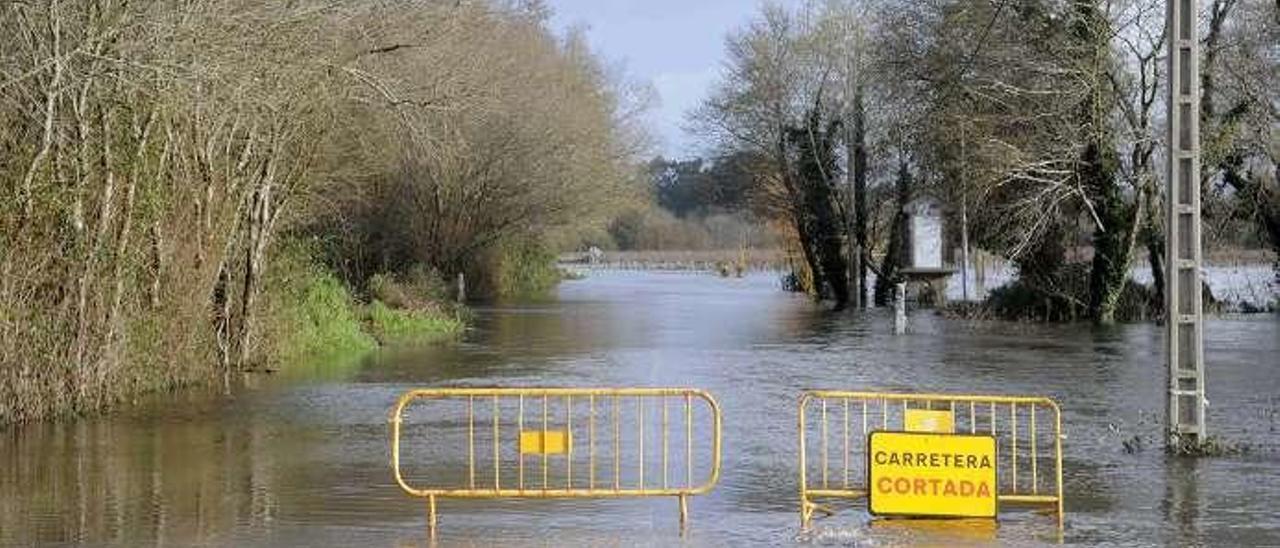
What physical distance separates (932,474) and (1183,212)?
14.2 ft

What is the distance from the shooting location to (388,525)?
1014cm

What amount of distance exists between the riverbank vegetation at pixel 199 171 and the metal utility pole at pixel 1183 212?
928 centimetres

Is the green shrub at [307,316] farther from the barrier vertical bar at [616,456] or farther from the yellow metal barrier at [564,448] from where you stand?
the barrier vertical bar at [616,456]

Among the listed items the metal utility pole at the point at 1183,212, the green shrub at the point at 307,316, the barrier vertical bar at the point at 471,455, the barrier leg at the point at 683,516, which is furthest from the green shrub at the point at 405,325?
the barrier leg at the point at 683,516

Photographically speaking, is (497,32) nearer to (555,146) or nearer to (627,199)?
(555,146)

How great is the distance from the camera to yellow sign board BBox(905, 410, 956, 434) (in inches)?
394

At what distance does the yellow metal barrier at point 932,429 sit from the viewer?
10352 millimetres

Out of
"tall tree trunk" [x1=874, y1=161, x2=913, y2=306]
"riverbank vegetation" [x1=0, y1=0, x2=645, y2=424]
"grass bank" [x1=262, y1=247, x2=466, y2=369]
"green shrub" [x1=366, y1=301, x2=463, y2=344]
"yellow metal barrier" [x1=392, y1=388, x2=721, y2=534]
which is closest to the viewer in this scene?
"yellow metal barrier" [x1=392, y1=388, x2=721, y2=534]

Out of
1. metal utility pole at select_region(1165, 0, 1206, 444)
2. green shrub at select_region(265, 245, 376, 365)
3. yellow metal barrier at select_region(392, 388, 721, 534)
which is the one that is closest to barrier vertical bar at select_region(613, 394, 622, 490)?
yellow metal barrier at select_region(392, 388, 721, 534)

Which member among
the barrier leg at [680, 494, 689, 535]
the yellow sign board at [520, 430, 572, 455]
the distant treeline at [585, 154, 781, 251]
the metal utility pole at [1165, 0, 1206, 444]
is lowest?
the barrier leg at [680, 494, 689, 535]

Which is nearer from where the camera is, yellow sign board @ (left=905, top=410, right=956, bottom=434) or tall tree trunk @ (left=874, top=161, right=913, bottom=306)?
yellow sign board @ (left=905, top=410, right=956, bottom=434)

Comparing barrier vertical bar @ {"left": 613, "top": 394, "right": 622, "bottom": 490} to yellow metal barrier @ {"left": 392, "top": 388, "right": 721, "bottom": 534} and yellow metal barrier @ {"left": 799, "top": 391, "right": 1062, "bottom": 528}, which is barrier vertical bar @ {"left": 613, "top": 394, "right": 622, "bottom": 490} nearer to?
yellow metal barrier @ {"left": 392, "top": 388, "right": 721, "bottom": 534}

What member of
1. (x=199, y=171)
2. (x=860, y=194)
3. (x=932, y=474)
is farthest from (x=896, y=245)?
(x=932, y=474)

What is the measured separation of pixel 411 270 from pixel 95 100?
2801 centimetres
